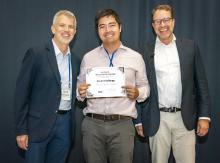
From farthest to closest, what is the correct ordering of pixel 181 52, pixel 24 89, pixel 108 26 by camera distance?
pixel 181 52, pixel 108 26, pixel 24 89

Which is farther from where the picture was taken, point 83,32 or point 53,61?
point 83,32

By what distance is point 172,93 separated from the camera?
282cm

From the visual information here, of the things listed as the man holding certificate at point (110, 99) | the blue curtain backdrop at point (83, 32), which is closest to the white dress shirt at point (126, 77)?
the man holding certificate at point (110, 99)

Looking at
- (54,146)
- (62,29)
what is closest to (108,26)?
(62,29)

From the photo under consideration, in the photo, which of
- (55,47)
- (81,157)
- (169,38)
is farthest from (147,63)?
(81,157)

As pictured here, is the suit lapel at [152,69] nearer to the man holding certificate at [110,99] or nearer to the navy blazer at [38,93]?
the man holding certificate at [110,99]

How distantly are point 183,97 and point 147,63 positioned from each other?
0.46 metres

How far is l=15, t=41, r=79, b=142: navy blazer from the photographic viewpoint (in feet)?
8.62

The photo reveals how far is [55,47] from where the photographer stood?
277 centimetres

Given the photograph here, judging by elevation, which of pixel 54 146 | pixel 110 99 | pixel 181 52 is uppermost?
pixel 181 52

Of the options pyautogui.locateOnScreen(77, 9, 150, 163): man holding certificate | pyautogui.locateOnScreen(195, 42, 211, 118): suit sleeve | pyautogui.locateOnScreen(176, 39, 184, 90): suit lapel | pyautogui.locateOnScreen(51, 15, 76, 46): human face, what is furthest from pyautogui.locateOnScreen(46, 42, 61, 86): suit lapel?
pyautogui.locateOnScreen(195, 42, 211, 118): suit sleeve

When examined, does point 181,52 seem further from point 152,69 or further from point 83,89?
point 83,89

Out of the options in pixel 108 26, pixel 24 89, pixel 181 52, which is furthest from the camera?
pixel 181 52

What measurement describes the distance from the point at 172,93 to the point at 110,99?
22.7 inches
